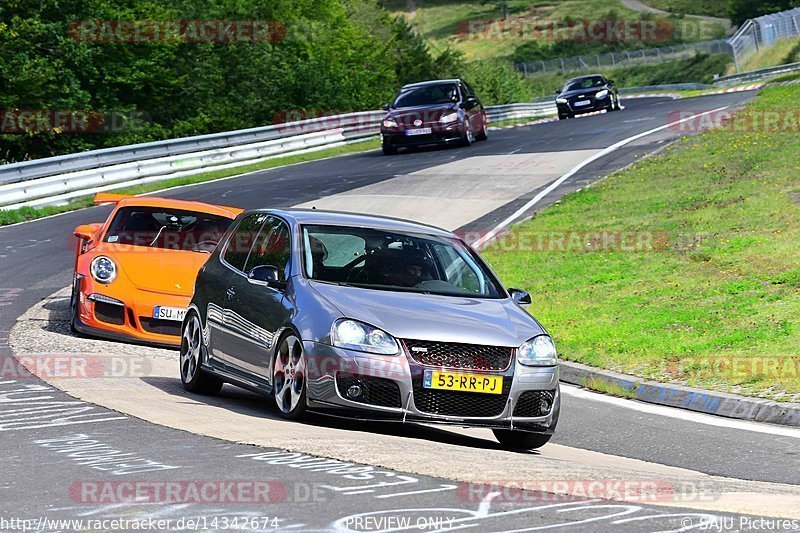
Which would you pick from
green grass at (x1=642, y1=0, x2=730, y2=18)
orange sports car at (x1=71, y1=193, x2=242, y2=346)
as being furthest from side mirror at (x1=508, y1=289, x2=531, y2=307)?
green grass at (x1=642, y1=0, x2=730, y2=18)

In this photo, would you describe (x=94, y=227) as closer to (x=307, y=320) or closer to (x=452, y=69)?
(x=307, y=320)

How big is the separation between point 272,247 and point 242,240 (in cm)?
70

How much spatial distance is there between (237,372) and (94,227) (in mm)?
5451

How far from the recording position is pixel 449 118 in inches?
1323

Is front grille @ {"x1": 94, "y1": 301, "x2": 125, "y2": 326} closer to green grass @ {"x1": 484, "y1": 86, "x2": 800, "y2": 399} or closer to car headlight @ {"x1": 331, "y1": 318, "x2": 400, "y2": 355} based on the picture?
green grass @ {"x1": 484, "y1": 86, "x2": 800, "y2": 399}

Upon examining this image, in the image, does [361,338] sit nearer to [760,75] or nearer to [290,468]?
[290,468]

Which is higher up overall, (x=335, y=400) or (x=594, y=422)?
(x=335, y=400)

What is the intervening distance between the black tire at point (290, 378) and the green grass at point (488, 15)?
103821mm

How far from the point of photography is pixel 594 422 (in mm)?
10312

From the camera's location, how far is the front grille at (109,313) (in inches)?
511

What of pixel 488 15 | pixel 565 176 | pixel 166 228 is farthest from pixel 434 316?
pixel 488 15

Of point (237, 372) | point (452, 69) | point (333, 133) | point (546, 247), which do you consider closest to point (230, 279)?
point (237, 372)

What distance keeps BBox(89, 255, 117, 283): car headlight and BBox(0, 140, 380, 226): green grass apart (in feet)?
34.3

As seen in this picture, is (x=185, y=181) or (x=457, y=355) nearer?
(x=457, y=355)
